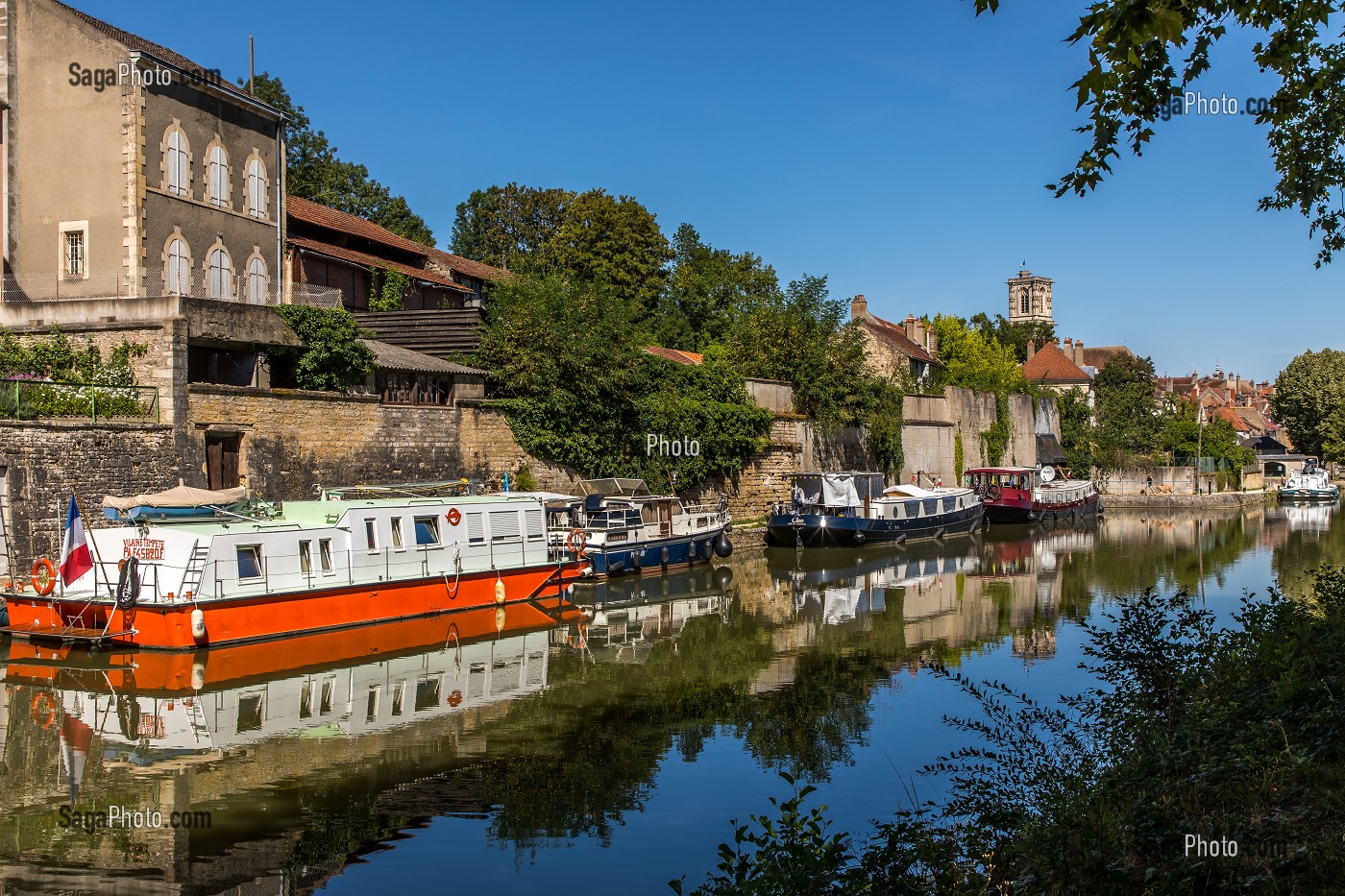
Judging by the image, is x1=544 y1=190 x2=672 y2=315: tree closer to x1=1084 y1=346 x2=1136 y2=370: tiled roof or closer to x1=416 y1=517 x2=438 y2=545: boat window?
x1=416 y1=517 x2=438 y2=545: boat window

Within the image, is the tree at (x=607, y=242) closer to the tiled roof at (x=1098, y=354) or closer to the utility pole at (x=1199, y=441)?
the utility pole at (x=1199, y=441)

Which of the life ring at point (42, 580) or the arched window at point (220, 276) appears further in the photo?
the arched window at point (220, 276)

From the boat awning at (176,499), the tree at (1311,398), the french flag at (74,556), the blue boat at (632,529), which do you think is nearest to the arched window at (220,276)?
the blue boat at (632,529)

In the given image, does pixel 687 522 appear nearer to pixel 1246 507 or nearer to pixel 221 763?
pixel 221 763

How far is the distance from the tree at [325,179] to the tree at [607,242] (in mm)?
8078

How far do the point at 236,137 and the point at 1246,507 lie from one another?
54450 millimetres

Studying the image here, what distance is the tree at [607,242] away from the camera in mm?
51750

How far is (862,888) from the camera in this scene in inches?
251

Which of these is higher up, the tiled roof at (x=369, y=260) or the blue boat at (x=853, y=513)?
the tiled roof at (x=369, y=260)

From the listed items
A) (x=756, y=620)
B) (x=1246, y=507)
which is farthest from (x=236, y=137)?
(x=1246, y=507)

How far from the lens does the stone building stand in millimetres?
54125

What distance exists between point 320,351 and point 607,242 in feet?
Result: 89.5

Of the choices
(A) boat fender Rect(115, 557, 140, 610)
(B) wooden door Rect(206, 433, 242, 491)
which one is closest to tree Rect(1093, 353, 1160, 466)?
(B) wooden door Rect(206, 433, 242, 491)

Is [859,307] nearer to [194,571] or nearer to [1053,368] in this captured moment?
[1053,368]
